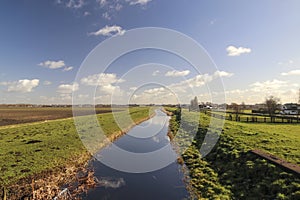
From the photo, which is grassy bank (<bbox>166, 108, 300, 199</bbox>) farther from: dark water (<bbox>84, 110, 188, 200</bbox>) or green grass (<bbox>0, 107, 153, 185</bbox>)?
green grass (<bbox>0, 107, 153, 185</bbox>)

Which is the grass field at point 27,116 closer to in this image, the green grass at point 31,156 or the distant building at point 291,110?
the green grass at point 31,156

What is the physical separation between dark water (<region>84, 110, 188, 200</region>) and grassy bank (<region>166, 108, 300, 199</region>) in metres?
1.57

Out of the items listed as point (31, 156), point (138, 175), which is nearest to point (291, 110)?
point (138, 175)

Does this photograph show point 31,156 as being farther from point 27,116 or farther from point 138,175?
point 27,116

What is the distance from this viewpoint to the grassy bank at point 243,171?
12.7 m

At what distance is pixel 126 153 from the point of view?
27.6 metres

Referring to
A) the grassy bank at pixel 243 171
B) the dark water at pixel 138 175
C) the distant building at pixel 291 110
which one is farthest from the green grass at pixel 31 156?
the distant building at pixel 291 110

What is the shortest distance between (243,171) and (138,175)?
8432mm

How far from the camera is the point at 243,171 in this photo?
53.5 feet

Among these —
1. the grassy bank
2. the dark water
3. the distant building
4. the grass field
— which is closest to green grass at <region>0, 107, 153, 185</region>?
A: the dark water

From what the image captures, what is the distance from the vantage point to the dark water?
14828 millimetres

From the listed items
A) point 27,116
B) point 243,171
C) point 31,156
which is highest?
point 27,116

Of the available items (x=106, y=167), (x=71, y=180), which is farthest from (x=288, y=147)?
(x=71, y=180)

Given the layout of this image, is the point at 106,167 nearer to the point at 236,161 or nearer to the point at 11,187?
the point at 11,187
